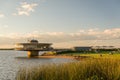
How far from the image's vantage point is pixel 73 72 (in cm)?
1430

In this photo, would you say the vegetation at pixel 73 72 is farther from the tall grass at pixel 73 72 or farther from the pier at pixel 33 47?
the pier at pixel 33 47

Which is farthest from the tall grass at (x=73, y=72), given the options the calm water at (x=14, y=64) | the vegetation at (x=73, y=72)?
the calm water at (x=14, y=64)

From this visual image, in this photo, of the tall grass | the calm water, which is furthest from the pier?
the tall grass

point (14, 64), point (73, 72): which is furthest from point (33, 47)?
point (73, 72)

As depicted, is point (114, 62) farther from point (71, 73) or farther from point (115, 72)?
point (71, 73)

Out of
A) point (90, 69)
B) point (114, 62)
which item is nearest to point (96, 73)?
point (90, 69)

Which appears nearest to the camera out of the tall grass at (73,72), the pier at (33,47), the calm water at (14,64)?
the tall grass at (73,72)

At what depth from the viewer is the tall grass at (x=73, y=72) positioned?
14.1 meters

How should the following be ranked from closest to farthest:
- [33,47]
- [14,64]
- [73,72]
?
[73,72] < [14,64] < [33,47]

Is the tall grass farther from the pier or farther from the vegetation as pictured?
the pier

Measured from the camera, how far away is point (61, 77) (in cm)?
1417

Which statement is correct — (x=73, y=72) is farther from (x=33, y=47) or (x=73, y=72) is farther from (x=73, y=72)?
(x=33, y=47)

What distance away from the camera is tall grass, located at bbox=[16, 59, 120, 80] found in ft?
46.2

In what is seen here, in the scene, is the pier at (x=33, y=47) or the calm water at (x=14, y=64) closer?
the calm water at (x=14, y=64)
